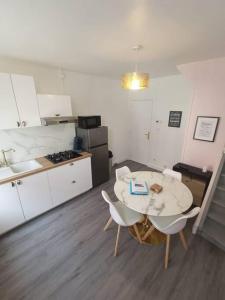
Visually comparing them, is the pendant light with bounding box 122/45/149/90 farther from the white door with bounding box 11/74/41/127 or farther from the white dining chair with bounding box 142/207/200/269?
the white dining chair with bounding box 142/207/200/269

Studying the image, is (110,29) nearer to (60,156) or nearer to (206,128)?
(60,156)

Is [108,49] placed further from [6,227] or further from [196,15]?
[6,227]

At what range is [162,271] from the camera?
5.40 feet

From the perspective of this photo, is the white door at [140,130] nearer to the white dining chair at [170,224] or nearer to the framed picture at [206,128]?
the framed picture at [206,128]

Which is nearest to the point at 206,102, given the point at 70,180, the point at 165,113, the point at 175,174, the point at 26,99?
the point at 165,113

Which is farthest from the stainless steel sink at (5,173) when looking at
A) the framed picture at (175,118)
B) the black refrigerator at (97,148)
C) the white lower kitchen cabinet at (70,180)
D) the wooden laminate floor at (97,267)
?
the framed picture at (175,118)

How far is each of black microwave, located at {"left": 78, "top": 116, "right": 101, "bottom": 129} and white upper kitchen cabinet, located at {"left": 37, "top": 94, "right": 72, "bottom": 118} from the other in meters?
0.29

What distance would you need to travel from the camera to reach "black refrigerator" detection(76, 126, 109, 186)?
3004 millimetres

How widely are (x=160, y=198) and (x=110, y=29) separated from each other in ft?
6.36

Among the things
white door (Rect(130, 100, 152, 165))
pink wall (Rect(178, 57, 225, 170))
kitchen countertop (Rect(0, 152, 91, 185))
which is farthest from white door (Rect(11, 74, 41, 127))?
white door (Rect(130, 100, 152, 165))

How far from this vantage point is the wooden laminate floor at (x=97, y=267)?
147cm

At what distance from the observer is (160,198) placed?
1.75 metres

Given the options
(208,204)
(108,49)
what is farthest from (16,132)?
(208,204)

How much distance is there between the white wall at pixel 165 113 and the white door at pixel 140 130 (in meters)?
0.14
